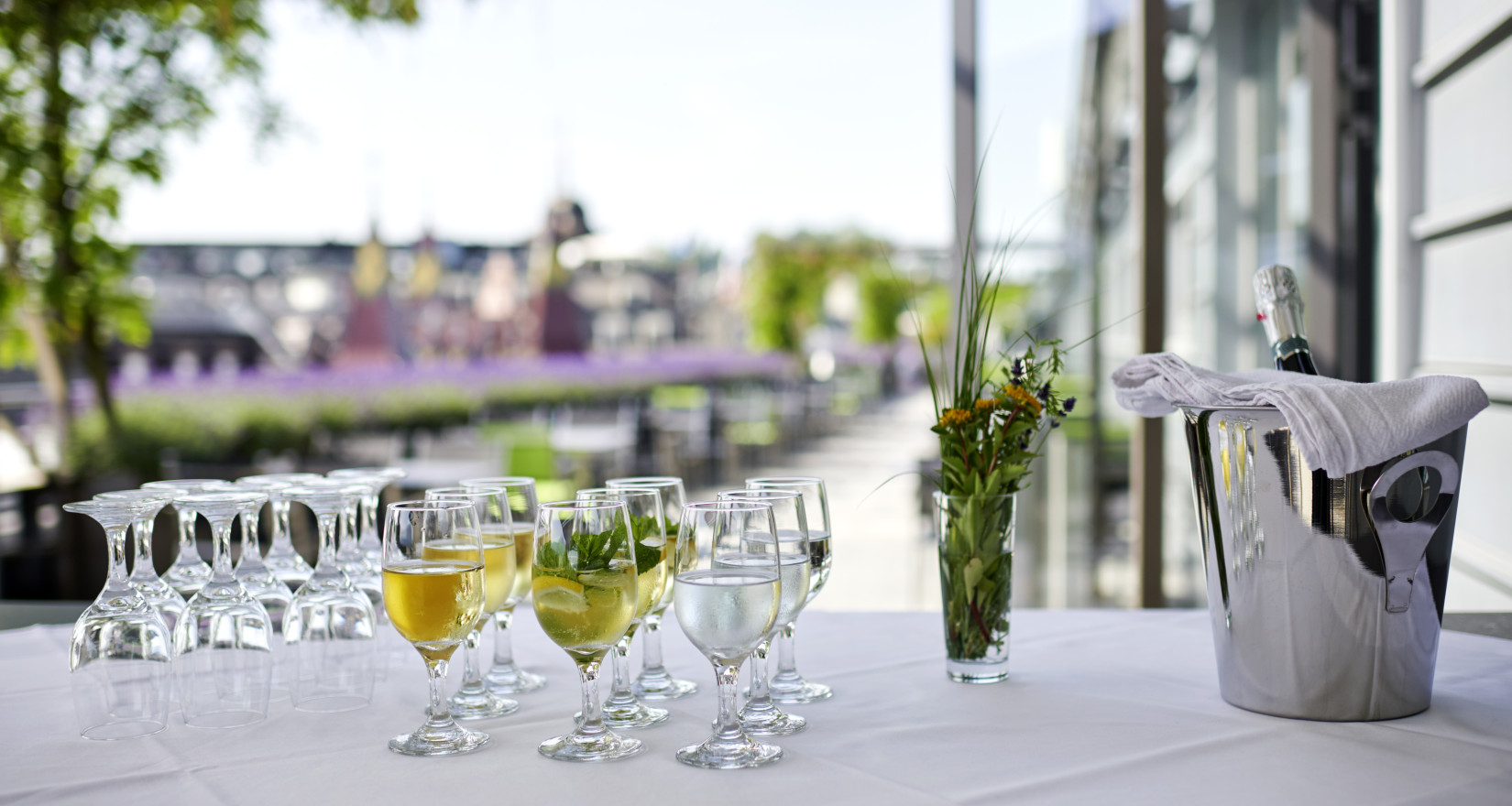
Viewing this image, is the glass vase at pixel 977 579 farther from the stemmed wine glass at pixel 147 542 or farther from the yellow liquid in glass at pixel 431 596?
the stemmed wine glass at pixel 147 542

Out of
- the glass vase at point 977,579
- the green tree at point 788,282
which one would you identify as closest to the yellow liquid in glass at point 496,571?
the glass vase at point 977,579

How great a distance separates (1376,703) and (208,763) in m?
1.08

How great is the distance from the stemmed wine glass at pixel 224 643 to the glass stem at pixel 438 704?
8.7 inches

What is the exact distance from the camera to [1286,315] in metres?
1.16

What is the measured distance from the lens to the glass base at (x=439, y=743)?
988mm

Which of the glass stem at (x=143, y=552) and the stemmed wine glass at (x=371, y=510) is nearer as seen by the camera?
the glass stem at (x=143, y=552)

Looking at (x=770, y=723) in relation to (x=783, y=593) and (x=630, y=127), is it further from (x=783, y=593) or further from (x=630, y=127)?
(x=630, y=127)

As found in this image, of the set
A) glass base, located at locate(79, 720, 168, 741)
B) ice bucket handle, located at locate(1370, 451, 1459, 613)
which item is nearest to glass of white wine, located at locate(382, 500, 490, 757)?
glass base, located at locate(79, 720, 168, 741)

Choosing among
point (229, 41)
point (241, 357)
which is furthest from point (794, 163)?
point (229, 41)

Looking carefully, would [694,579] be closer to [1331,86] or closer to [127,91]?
[1331,86]

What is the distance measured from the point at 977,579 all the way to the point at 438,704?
573 millimetres

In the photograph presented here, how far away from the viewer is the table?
2.91ft

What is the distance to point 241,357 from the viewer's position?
42.0 ft

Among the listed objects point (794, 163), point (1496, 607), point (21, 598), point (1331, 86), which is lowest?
point (21, 598)
